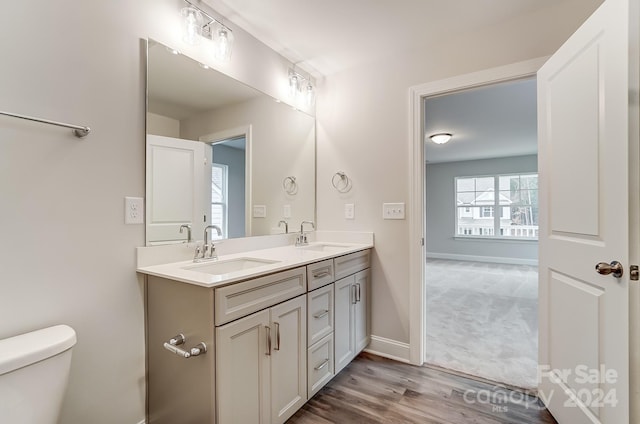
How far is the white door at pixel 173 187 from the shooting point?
1549 mm

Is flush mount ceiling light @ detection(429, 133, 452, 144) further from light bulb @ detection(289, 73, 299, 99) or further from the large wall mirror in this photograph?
light bulb @ detection(289, 73, 299, 99)

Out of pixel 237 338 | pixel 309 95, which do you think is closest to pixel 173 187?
pixel 237 338

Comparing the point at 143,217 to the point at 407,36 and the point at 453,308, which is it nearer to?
the point at 407,36

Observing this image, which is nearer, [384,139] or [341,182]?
[384,139]

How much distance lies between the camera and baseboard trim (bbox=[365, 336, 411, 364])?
2.30 m

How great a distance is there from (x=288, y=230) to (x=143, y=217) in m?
1.20

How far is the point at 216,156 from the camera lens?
1.94 metres

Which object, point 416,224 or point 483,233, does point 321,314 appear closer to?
point 416,224

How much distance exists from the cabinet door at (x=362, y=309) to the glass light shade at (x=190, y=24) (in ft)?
6.12

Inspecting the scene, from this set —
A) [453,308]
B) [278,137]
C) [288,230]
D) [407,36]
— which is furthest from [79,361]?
[453,308]

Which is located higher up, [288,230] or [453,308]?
[288,230]

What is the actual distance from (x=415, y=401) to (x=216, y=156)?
6.45ft

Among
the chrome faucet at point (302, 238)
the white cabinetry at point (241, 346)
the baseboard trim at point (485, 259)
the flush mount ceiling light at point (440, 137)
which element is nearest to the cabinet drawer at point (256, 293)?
the white cabinetry at point (241, 346)

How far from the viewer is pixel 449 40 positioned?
7.08ft
